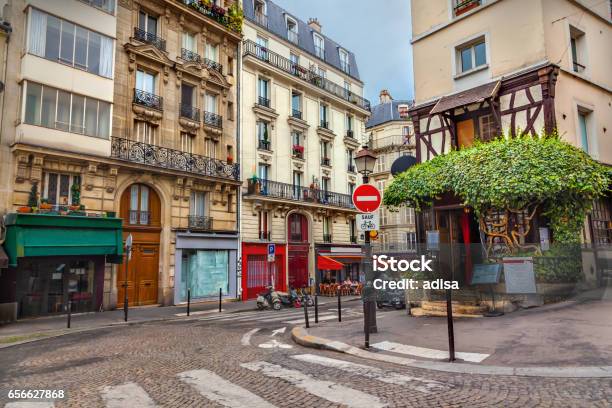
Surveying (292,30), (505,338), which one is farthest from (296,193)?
(505,338)

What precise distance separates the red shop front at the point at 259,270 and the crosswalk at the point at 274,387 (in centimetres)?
1751

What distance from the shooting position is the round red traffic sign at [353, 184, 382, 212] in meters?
8.41

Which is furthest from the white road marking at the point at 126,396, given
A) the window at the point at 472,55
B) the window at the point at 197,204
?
the window at the point at 197,204

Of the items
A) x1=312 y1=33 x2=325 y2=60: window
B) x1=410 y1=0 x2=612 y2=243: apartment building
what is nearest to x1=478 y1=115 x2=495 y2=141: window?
x1=410 y1=0 x2=612 y2=243: apartment building

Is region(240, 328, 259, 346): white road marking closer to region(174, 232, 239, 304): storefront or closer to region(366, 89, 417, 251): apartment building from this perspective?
region(174, 232, 239, 304): storefront

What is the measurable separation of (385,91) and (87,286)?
4054 cm

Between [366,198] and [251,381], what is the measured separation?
169 inches

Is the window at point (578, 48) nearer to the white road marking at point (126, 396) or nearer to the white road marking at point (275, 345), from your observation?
the white road marking at point (275, 345)

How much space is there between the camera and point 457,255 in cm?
1164

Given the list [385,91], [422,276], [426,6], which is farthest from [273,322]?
[385,91]

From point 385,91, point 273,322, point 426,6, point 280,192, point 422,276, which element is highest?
point 385,91

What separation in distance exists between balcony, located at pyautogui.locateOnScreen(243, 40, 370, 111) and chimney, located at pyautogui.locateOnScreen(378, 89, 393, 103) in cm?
1357

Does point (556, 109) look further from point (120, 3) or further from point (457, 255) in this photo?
point (120, 3)

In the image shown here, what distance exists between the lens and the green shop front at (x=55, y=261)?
14.9 meters
